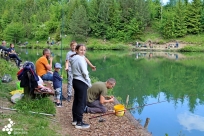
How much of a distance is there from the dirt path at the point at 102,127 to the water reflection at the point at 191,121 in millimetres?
2659

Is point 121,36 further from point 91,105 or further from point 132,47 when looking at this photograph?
point 91,105

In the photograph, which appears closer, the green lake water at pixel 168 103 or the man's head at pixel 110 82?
the man's head at pixel 110 82

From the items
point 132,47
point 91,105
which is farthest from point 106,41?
point 91,105

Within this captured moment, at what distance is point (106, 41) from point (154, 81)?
38381 millimetres

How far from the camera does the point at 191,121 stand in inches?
363

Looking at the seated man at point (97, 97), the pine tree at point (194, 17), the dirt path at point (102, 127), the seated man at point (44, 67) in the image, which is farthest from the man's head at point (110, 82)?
the pine tree at point (194, 17)

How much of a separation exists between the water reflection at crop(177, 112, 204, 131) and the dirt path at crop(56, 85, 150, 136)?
2.66 m

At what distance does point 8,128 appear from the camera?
4508 mm

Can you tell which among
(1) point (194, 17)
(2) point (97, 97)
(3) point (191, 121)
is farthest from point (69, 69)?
(1) point (194, 17)

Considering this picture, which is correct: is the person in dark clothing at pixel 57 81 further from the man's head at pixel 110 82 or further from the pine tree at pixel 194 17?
the pine tree at pixel 194 17

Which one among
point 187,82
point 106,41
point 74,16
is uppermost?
point 74,16

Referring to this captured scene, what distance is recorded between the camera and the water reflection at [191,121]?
8.61 metres

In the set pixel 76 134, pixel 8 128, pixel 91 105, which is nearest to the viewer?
pixel 8 128

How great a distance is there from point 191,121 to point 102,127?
4.30 meters
